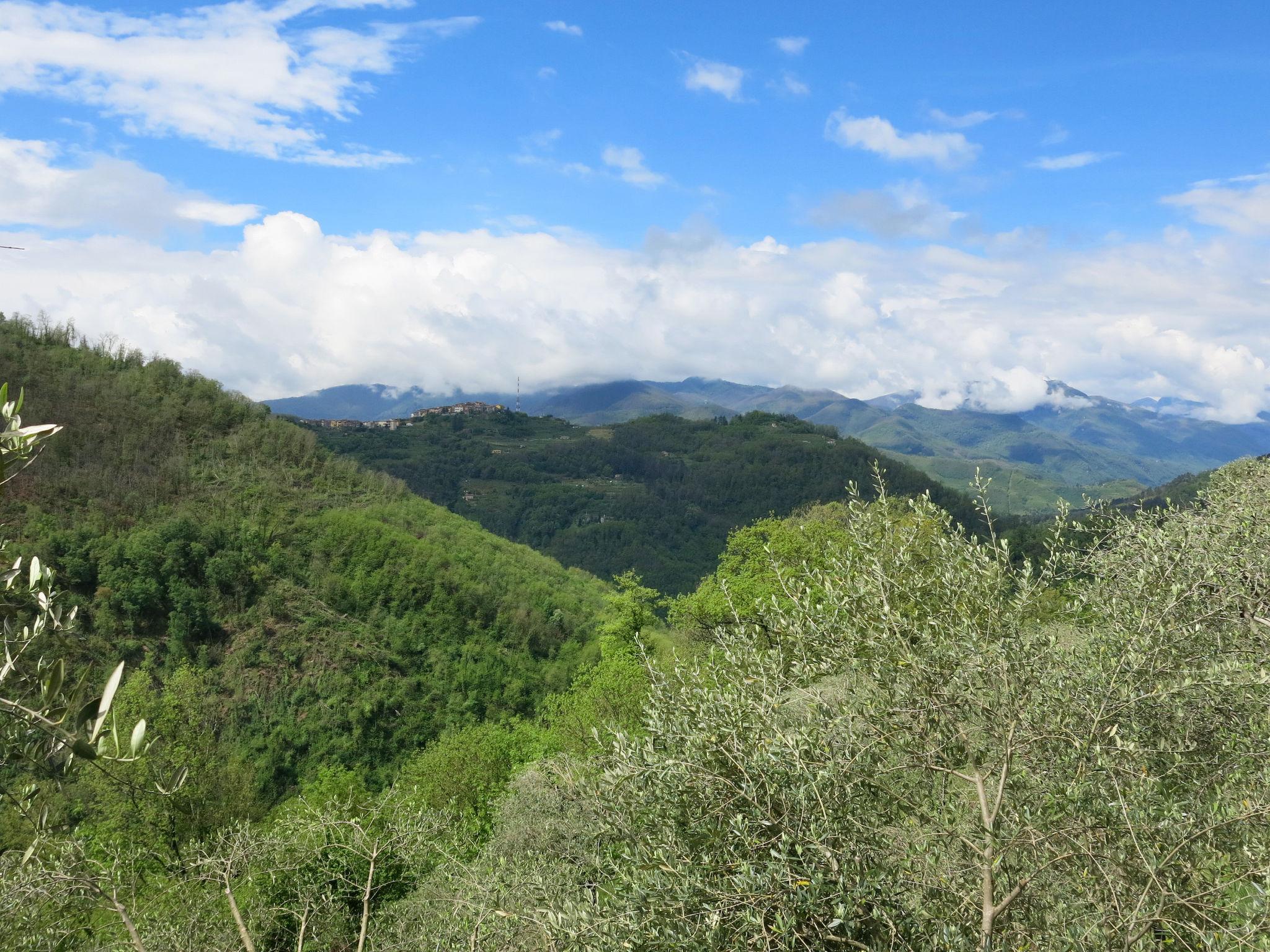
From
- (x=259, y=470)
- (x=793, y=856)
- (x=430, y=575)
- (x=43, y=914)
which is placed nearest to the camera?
(x=793, y=856)

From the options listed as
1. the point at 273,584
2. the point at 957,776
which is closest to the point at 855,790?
the point at 957,776

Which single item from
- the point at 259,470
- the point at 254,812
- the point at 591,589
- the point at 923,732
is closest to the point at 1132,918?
the point at 923,732

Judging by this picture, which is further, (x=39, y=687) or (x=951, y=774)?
(x=951, y=774)

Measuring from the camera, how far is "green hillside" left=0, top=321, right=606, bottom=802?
46.3 m

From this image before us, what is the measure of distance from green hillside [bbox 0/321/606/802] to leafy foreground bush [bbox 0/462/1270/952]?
37890mm

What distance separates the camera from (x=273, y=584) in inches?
2153

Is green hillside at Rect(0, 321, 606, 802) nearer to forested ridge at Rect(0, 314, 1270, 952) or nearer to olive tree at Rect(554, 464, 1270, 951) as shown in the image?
forested ridge at Rect(0, 314, 1270, 952)

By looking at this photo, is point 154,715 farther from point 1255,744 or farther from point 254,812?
point 1255,744

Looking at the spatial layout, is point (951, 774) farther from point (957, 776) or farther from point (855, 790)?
point (855, 790)

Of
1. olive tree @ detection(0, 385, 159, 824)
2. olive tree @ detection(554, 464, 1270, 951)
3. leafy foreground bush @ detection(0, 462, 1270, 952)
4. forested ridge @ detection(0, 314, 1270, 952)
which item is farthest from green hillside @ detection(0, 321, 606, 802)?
olive tree @ detection(0, 385, 159, 824)

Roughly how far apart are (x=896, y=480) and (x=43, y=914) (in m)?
170

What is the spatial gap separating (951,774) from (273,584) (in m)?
56.4

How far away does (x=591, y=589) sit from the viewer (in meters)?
72.8

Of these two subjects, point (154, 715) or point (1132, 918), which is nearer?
point (1132, 918)
